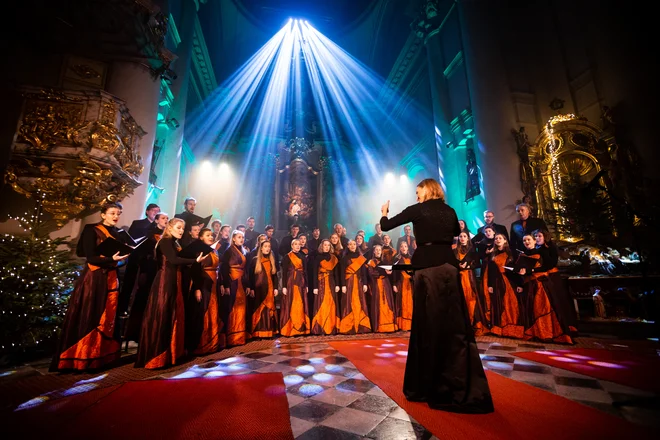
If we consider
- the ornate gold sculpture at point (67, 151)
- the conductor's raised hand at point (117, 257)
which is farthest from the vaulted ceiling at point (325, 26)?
the conductor's raised hand at point (117, 257)

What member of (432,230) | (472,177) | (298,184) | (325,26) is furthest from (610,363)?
(325,26)

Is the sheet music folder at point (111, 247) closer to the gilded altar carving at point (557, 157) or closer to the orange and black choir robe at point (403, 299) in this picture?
the orange and black choir robe at point (403, 299)

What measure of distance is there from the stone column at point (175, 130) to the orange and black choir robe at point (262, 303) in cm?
521

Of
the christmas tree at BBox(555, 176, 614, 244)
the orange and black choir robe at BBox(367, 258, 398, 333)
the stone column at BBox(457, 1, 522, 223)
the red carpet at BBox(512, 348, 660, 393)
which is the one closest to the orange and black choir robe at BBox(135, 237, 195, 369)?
the orange and black choir robe at BBox(367, 258, 398, 333)

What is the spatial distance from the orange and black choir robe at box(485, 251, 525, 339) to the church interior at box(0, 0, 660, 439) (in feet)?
0.39

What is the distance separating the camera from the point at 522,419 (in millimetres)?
1957

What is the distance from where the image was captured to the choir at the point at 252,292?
349cm

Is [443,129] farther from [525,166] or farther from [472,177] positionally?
[525,166]

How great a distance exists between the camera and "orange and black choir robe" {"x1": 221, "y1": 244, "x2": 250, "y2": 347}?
189 inches

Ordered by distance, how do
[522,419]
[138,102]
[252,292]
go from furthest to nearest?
[138,102] → [252,292] → [522,419]

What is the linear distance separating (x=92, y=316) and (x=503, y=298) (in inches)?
261

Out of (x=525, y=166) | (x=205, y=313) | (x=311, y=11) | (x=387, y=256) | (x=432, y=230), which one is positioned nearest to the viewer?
(x=432, y=230)

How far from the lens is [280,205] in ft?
51.9

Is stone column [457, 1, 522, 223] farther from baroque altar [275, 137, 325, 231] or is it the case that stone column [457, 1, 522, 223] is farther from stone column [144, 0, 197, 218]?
stone column [144, 0, 197, 218]
